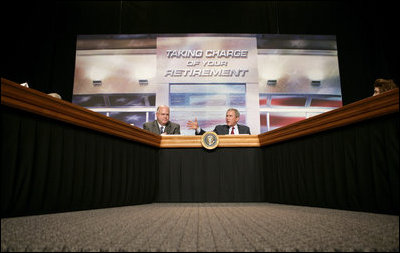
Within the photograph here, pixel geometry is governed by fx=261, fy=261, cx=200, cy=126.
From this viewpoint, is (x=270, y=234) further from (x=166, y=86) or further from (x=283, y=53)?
(x=283, y=53)

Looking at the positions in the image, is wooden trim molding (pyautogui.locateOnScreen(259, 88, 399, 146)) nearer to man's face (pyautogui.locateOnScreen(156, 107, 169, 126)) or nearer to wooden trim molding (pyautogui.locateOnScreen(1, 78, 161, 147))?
wooden trim molding (pyautogui.locateOnScreen(1, 78, 161, 147))

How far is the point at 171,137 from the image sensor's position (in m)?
2.36

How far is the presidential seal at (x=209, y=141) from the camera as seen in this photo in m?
2.31

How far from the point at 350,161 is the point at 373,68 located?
Result: 12.9ft

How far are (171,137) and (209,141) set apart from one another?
344mm

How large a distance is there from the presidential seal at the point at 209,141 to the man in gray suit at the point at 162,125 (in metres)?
0.88

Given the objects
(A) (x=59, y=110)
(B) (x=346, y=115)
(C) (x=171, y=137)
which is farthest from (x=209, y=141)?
(A) (x=59, y=110)

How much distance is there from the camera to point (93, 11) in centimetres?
462

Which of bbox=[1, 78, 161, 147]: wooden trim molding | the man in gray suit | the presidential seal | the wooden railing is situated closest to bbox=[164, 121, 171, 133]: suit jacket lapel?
A: the man in gray suit

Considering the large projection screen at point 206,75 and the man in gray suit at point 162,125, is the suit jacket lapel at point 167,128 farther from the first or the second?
the large projection screen at point 206,75

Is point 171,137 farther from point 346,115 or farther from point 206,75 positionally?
point 206,75

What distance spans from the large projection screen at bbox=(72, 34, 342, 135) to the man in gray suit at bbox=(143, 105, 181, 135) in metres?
1.39

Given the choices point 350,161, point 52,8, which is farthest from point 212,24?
point 350,161

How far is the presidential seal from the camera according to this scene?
7.58ft
